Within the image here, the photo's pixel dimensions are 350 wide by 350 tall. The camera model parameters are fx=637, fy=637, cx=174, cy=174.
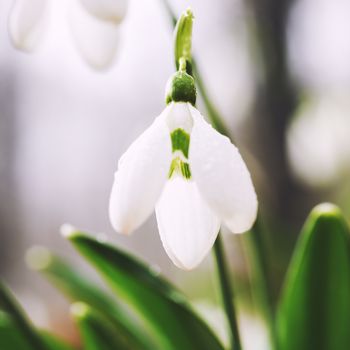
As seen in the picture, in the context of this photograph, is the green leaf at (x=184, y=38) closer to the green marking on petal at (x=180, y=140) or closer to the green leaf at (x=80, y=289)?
the green marking on petal at (x=180, y=140)

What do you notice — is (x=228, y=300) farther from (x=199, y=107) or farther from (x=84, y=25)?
(x=199, y=107)

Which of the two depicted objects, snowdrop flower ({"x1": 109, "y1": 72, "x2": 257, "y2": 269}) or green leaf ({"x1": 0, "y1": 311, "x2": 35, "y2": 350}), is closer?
snowdrop flower ({"x1": 109, "y1": 72, "x2": 257, "y2": 269})

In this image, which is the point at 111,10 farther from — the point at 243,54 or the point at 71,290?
the point at 243,54

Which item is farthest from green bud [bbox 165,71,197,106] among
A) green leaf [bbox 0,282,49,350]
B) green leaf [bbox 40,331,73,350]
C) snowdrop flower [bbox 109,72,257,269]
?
green leaf [bbox 40,331,73,350]

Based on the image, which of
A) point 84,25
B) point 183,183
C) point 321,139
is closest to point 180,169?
point 183,183

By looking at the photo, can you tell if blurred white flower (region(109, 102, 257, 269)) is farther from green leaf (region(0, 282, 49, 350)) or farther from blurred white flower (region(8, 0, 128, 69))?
green leaf (region(0, 282, 49, 350))
